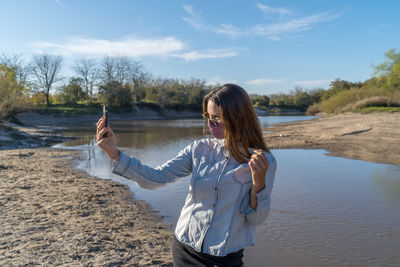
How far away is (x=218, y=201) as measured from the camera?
1596 millimetres

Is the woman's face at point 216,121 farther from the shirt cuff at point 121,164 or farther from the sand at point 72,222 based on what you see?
the sand at point 72,222

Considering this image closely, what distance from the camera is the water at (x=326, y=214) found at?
4094 millimetres

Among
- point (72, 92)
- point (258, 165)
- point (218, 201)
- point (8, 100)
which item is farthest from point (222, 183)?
point (72, 92)

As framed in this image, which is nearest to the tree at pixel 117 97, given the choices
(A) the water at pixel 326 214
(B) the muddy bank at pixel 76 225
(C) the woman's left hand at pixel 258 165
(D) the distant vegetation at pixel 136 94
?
(D) the distant vegetation at pixel 136 94

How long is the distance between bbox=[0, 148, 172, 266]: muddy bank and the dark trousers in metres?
2.01

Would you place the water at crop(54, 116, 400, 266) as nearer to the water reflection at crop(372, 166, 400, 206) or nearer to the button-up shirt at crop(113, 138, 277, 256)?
the water reflection at crop(372, 166, 400, 206)

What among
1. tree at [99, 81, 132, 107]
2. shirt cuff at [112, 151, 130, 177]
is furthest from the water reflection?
tree at [99, 81, 132, 107]

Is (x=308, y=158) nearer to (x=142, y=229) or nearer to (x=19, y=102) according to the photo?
(x=142, y=229)

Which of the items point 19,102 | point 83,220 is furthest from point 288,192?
point 19,102

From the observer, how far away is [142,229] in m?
4.72

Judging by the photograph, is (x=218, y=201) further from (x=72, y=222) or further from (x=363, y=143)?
(x=363, y=143)

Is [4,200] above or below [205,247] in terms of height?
below

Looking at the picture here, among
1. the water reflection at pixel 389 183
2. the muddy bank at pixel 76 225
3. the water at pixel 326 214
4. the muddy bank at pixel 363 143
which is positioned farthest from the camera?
the muddy bank at pixel 363 143

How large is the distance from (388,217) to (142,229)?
4339 millimetres
